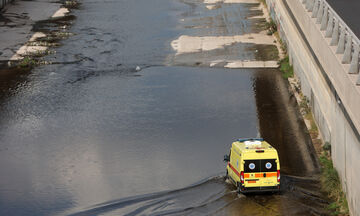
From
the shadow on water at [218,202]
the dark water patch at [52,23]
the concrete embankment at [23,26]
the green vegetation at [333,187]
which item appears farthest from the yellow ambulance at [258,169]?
the dark water patch at [52,23]

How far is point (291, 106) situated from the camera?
138 ft

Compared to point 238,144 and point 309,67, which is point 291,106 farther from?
point 238,144

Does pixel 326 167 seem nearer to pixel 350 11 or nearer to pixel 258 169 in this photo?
pixel 258 169

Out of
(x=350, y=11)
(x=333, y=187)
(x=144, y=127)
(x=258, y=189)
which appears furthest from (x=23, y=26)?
(x=333, y=187)

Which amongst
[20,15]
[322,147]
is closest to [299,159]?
[322,147]

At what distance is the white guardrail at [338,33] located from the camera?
25.4 m

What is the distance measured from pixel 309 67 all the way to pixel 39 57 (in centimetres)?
2509

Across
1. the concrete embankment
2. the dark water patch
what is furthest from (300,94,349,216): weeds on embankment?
Result: the dark water patch

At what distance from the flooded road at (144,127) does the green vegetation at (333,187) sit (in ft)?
1.59

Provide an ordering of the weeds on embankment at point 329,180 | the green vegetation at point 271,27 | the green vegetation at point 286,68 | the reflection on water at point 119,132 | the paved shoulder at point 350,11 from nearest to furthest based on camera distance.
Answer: the weeds on embankment at point 329,180
the reflection on water at point 119,132
the paved shoulder at point 350,11
the green vegetation at point 286,68
the green vegetation at point 271,27

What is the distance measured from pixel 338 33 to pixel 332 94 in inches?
109

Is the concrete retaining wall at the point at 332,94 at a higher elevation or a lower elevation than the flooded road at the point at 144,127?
higher

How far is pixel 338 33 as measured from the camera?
2969cm

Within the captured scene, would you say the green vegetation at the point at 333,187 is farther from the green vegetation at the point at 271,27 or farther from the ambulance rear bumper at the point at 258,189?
the green vegetation at the point at 271,27
